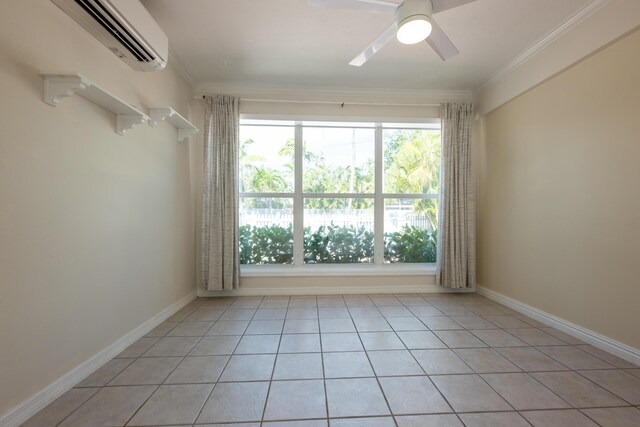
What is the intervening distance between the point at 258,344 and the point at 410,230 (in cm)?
258

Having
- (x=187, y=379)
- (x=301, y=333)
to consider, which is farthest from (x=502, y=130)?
(x=187, y=379)

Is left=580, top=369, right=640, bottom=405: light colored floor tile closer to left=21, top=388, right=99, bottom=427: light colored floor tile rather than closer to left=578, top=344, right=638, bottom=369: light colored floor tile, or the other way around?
left=578, top=344, right=638, bottom=369: light colored floor tile

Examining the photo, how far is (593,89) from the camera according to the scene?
232 cm

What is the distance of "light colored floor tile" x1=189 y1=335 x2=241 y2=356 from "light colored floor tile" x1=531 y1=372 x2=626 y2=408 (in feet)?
6.90

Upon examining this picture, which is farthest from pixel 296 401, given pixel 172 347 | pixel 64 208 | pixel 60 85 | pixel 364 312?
pixel 60 85

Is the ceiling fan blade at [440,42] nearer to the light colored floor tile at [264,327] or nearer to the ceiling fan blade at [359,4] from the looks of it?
the ceiling fan blade at [359,4]

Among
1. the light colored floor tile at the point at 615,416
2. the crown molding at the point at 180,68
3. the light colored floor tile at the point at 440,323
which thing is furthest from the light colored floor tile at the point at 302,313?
the crown molding at the point at 180,68

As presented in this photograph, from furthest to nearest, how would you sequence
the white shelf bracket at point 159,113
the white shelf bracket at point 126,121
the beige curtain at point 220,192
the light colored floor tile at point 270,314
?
1. the beige curtain at point 220,192
2. the light colored floor tile at point 270,314
3. the white shelf bracket at point 159,113
4. the white shelf bracket at point 126,121

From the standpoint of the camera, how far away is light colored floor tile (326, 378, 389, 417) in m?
1.54

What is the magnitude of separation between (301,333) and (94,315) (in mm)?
1501

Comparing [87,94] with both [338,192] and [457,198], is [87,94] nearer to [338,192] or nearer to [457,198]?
[338,192]

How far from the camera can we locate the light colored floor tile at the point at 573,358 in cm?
200

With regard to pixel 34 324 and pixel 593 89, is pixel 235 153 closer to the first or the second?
pixel 34 324

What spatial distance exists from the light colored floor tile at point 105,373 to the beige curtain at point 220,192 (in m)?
1.49
